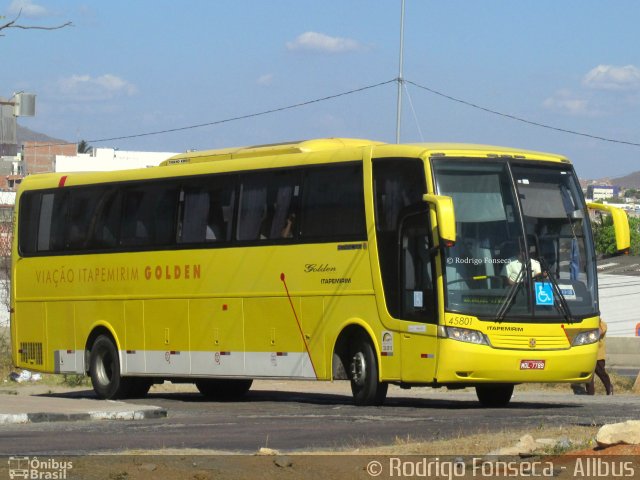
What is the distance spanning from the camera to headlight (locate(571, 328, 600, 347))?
17906mm

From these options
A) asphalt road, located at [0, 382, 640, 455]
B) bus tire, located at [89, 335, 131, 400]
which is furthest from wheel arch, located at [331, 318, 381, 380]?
bus tire, located at [89, 335, 131, 400]

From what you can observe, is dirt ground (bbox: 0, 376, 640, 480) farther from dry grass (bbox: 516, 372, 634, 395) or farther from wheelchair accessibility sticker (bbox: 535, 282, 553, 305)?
dry grass (bbox: 516, 372, 634, 395)

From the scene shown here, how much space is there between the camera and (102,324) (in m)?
22.8

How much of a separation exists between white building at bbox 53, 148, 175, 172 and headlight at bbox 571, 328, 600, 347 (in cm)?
8307

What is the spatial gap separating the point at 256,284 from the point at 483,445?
9.14m

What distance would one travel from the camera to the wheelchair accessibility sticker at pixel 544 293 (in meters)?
17.6

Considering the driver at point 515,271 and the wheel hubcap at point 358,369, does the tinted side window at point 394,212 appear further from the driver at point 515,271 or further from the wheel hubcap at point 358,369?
the driver at point 515,271

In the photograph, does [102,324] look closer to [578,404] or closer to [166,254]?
[166,254]

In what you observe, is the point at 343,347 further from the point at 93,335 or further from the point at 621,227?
the point at 93,335

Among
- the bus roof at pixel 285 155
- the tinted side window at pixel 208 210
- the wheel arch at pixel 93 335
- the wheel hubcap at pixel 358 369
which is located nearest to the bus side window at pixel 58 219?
the bus roof at pixel 285 155

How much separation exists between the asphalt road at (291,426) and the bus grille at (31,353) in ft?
16.5

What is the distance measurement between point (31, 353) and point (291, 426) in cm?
1050

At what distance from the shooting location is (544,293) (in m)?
17.6

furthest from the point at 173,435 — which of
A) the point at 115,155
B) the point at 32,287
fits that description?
the point at 115,155
